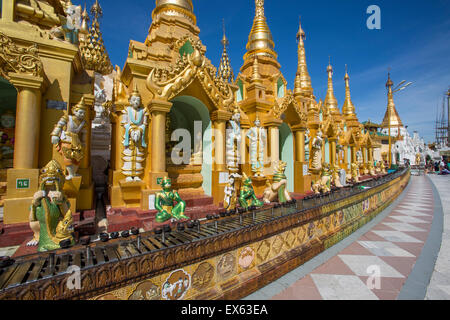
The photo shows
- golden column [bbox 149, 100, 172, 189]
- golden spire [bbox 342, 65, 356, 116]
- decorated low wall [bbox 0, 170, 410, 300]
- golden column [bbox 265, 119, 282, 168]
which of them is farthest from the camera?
golden spire [bbox 342, 65, 356, 116]

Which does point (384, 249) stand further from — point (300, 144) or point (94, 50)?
point (94, 50)

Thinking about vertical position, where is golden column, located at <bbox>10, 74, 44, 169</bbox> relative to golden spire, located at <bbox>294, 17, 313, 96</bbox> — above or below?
below

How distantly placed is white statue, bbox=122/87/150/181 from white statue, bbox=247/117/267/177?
16.1 ft

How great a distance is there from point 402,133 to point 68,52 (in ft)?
207

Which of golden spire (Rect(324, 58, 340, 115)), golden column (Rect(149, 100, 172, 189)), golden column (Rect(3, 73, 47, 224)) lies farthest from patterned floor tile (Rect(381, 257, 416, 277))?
golden spire (Rect(324, 58, 340, 115))

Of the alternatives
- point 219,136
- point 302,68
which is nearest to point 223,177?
point 219,136

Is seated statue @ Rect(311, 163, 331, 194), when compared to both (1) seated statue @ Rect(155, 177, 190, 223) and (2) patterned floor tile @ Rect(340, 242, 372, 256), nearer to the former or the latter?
(2) patterned floor tile @ Rect(340, 242, 372, 256)

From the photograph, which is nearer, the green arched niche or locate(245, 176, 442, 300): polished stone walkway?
locate(245, 176, 442, 300): polished stone walkway

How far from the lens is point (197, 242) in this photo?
2.96m

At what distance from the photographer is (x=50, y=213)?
12.5 feet

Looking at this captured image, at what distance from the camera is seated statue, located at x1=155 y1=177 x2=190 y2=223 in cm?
546

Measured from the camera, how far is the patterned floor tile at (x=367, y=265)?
13.9ft

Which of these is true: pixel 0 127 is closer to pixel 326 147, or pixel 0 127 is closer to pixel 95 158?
pixel 95 158

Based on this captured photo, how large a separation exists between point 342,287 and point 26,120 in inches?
303
